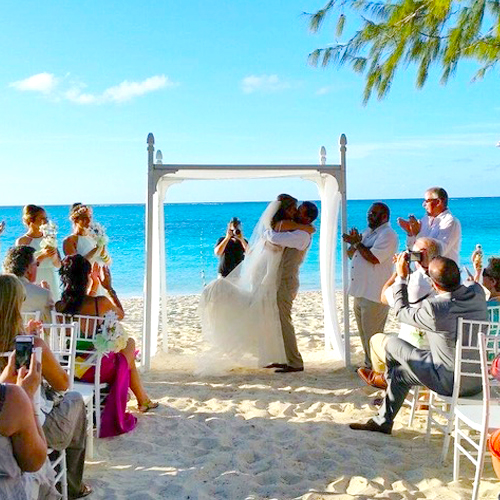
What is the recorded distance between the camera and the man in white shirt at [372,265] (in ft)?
19.1

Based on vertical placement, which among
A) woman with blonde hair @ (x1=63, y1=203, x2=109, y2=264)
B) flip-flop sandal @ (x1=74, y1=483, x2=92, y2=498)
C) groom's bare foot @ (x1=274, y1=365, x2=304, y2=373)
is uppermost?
woman with blonde hair @ (x1=63, y1=203, x2=109, y2=264)

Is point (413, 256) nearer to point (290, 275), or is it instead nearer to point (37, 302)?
point (290, 275)

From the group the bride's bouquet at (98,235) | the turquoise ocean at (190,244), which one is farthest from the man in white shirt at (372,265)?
the turquoise ocean at (190,244)

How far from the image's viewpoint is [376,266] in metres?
5.86

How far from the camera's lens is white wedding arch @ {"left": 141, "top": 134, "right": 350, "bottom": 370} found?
620 centimetres

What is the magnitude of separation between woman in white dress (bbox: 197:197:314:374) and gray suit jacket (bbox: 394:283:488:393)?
2.53m

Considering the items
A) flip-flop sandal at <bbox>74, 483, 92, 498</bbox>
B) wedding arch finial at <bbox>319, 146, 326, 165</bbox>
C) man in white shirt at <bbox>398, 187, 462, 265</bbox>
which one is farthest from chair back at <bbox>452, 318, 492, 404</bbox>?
wedding arch finial at <bbox>319, 146, 326, 165</bbox>

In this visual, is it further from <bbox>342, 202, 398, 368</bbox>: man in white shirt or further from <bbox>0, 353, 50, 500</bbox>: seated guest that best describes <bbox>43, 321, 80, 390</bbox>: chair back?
<bbox>342, 202, 398, 368</bbox>: man in white shirt

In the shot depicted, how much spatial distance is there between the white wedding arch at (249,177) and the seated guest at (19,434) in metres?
3.76

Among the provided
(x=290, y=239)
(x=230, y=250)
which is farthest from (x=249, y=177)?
(x=290, y=239)

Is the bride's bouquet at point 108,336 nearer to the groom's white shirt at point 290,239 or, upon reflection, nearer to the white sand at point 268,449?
the white sand at point 268,449

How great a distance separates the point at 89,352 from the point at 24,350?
1.84 metres

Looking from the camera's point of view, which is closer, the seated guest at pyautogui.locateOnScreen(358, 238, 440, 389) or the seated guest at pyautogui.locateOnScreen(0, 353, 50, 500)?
the seated guest at pyautogui.locateOnScreen(0, 353, 50, 500)

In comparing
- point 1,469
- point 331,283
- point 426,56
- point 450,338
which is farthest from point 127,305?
point 1,469
